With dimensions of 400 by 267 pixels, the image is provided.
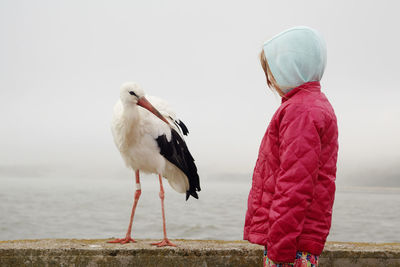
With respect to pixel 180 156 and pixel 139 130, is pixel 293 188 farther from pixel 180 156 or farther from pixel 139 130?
pixel 180 156

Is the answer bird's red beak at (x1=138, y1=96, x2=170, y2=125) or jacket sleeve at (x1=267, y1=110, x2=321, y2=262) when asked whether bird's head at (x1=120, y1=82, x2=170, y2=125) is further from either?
jacket sleeve at (x1=267, y1=110, x2=321, y2=262)

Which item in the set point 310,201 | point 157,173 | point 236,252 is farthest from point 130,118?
point 310,201

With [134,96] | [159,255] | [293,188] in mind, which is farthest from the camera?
[134,96]

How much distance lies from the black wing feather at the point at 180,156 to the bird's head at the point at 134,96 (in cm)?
40

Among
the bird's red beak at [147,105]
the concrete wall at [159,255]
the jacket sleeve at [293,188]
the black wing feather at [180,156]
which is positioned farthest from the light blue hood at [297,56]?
the black wing feather at [180,156]

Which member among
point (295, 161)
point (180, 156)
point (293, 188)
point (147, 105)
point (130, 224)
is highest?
point (147, 105)

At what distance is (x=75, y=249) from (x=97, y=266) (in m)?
0.23

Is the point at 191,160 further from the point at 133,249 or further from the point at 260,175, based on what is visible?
the point at 260,175

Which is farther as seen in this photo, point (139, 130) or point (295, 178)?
point (139, 130)

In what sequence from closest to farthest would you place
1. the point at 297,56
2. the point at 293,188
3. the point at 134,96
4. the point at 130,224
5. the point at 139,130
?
1. the point at 293,188
2. the point at 297,56
3. the point at 130,224
4. the point at 134,96
5. the point at 139,130

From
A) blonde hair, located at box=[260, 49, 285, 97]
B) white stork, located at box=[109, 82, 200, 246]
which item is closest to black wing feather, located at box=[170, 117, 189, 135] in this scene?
white stork, located at box=[109, 82, 200, 246]

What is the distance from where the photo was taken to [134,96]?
4953 millimetres

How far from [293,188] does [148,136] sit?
334 cm

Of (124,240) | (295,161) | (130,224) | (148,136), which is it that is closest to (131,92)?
(148,136)
